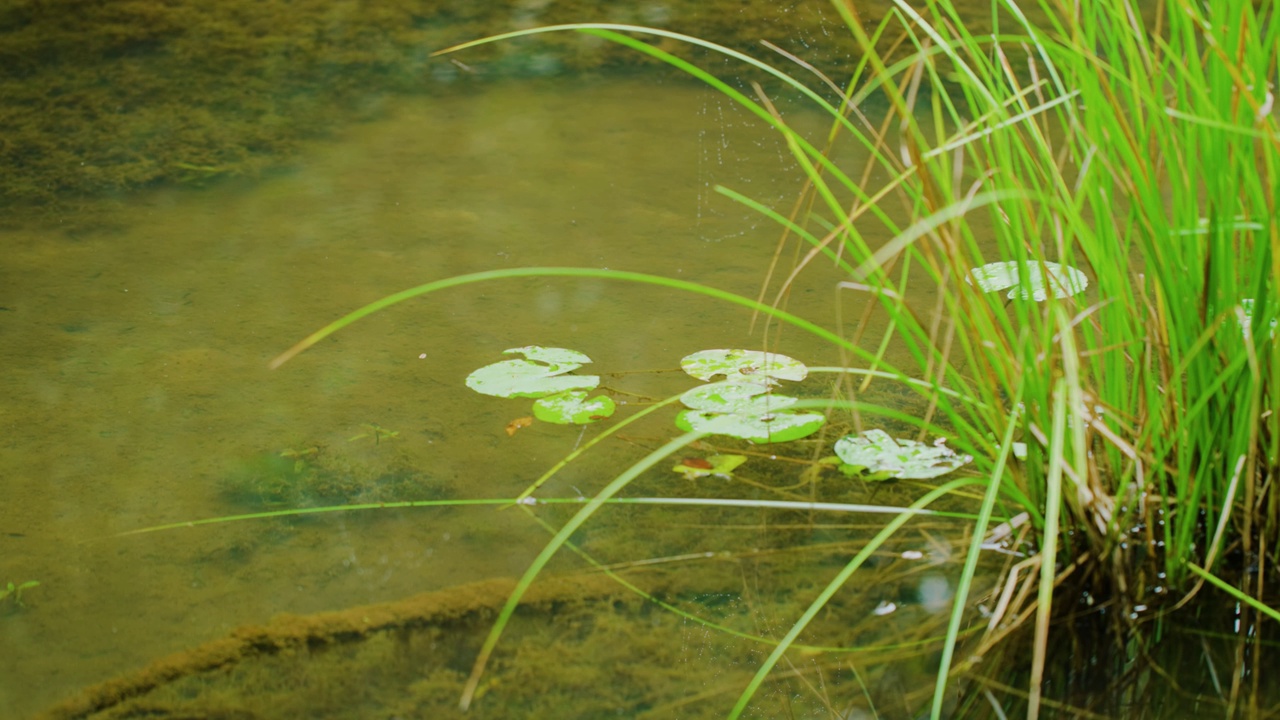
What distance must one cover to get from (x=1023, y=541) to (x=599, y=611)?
1.53 ft

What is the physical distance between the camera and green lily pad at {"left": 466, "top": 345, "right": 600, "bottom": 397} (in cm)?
171

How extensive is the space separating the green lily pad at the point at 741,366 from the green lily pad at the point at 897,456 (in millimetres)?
147

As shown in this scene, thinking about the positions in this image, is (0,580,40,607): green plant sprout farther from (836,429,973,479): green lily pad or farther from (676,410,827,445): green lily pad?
(836,429,973,479): green lily pad

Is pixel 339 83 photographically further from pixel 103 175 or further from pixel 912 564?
pixel 912 564

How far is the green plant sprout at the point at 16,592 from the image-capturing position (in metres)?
1.35

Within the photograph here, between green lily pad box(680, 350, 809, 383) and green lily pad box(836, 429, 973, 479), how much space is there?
147mm

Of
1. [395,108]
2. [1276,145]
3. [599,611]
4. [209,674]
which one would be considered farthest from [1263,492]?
[395,108]

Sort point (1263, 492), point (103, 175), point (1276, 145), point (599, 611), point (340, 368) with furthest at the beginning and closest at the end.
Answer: point (103, 175) < point (340, 368) < point (599, 611) < point (1263, 492) < point (1276, 145)

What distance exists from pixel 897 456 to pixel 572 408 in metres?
0.45

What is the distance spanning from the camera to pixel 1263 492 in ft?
3.93

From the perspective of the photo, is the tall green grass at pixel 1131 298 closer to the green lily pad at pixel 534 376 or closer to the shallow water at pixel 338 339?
the shallow water at pixel 338 339

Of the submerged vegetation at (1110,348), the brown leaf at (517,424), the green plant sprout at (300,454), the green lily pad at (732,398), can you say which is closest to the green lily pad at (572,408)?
the brown leaf at (517,424)

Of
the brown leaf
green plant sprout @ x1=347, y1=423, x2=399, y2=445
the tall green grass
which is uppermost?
the tall green grass

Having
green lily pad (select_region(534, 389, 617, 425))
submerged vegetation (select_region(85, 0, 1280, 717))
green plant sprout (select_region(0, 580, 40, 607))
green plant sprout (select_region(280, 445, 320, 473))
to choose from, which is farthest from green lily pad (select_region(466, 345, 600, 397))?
green plant sprout (select_region(0, 580, 40, 607))
